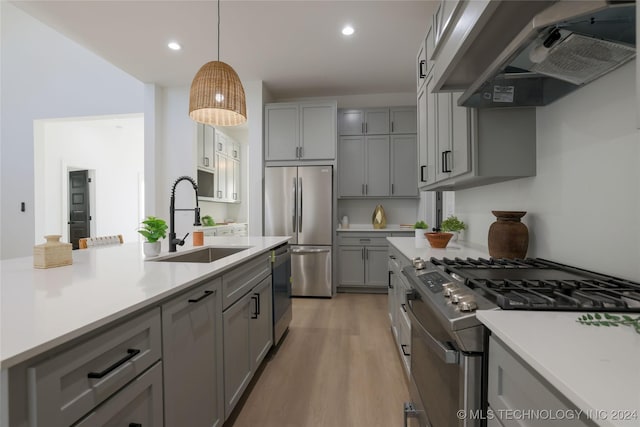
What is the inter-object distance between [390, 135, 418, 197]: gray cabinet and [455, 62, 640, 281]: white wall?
2621 mm

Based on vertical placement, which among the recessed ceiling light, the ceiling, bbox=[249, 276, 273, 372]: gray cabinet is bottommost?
bbox=[249, 276, 273, 372]: gray cabinet

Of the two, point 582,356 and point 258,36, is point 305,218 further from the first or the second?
point 582,356

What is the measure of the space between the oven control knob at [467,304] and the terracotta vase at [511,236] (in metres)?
0.96

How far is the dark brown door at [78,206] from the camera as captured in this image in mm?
5812

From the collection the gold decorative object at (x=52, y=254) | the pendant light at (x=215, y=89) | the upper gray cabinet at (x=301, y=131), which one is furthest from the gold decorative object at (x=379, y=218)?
the gold decorative object at (x=52, y=254)

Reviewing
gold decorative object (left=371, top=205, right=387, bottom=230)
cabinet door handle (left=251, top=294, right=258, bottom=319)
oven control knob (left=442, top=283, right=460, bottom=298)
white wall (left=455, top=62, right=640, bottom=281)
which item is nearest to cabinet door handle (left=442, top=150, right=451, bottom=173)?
white wall (left=455, top=62, right=640, bottom=281)

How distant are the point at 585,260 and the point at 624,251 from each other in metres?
0.20

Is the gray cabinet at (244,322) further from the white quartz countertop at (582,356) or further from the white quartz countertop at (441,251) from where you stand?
the white quartz countertop at (582,356)

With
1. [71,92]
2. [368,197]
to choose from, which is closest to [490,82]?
[368,197]

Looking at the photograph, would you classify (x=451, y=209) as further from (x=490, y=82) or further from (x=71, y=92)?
(x=71, y=92)

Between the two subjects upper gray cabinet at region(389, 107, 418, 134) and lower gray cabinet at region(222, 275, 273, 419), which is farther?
upper gray cabinet at region(389, 107, 418, 134)

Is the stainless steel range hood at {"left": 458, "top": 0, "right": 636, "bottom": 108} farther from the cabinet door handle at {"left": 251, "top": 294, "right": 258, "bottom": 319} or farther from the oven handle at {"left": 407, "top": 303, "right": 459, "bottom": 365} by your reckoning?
the cabinet door handle at {"left": 251, "top": 294, "right": 258, "bottom": 319}

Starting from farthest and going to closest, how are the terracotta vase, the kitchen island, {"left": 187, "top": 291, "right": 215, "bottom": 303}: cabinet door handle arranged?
the terracotta vase < {"left": 187, "top": 291, "right": 215, "bottom": 303}: cabinet door handle < the kitchen island

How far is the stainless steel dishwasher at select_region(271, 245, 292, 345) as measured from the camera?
2430mm
